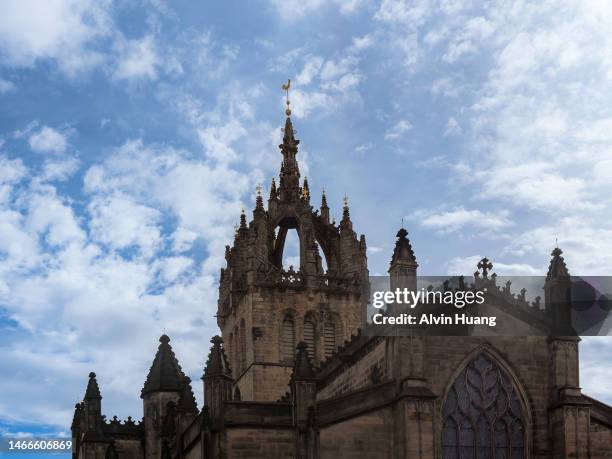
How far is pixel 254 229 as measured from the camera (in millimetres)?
55938

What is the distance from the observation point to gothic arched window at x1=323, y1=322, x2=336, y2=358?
2120 inches

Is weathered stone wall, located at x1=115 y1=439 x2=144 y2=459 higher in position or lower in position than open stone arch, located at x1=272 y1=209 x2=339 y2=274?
lower

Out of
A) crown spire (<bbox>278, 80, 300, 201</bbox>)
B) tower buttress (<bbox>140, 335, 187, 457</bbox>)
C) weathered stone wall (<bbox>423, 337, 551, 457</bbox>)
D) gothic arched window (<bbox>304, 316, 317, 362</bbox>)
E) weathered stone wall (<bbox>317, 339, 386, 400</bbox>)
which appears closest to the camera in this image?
weathered stone wall (<bbox>423, 337, 551, 457</bbox>)

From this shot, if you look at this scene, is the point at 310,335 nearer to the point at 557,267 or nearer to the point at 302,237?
the point at 302,237

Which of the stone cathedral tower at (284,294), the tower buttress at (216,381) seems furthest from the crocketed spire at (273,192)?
the tower buttress at (216,381)

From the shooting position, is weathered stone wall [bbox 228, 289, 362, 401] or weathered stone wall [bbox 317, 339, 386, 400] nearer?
weathered stone wall [bbox 317, 339, 386, 400]

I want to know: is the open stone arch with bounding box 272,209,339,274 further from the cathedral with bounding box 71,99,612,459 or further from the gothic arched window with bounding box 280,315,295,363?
the cathedral with bounding box 71,99,612,459

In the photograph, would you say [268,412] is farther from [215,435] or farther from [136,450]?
[136,450]

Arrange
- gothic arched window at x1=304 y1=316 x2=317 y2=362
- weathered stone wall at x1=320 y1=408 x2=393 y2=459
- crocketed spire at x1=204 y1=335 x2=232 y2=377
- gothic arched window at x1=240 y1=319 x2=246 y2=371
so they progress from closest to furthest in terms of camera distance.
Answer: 1. weathered stone wall at x1=320 y1=408 x2=393 y2=459
2. crocketed spire at x1=204 y1=335 x2=232 y2=377
3. gothic arched window at x1=304 y1=316 x2=317 y2=362
4. gothic arched window at x1=240 y1=319 x2=246 y2=371

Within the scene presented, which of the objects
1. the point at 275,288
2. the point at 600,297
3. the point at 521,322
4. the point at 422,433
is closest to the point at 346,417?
the point at 422,433

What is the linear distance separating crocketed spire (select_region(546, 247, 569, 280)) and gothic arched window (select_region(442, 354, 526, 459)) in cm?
385

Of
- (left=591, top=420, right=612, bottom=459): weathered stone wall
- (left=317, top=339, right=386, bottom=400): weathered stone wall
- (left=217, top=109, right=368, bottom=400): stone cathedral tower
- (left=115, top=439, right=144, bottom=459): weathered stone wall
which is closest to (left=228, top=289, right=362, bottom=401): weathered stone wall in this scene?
(left=217, top=109, right=368, bottom=400): stone cathedral tower

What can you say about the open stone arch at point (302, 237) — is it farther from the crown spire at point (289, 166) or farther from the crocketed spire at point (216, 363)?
the crocketed spire at point (216, 363)

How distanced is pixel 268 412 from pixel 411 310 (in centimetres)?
598
